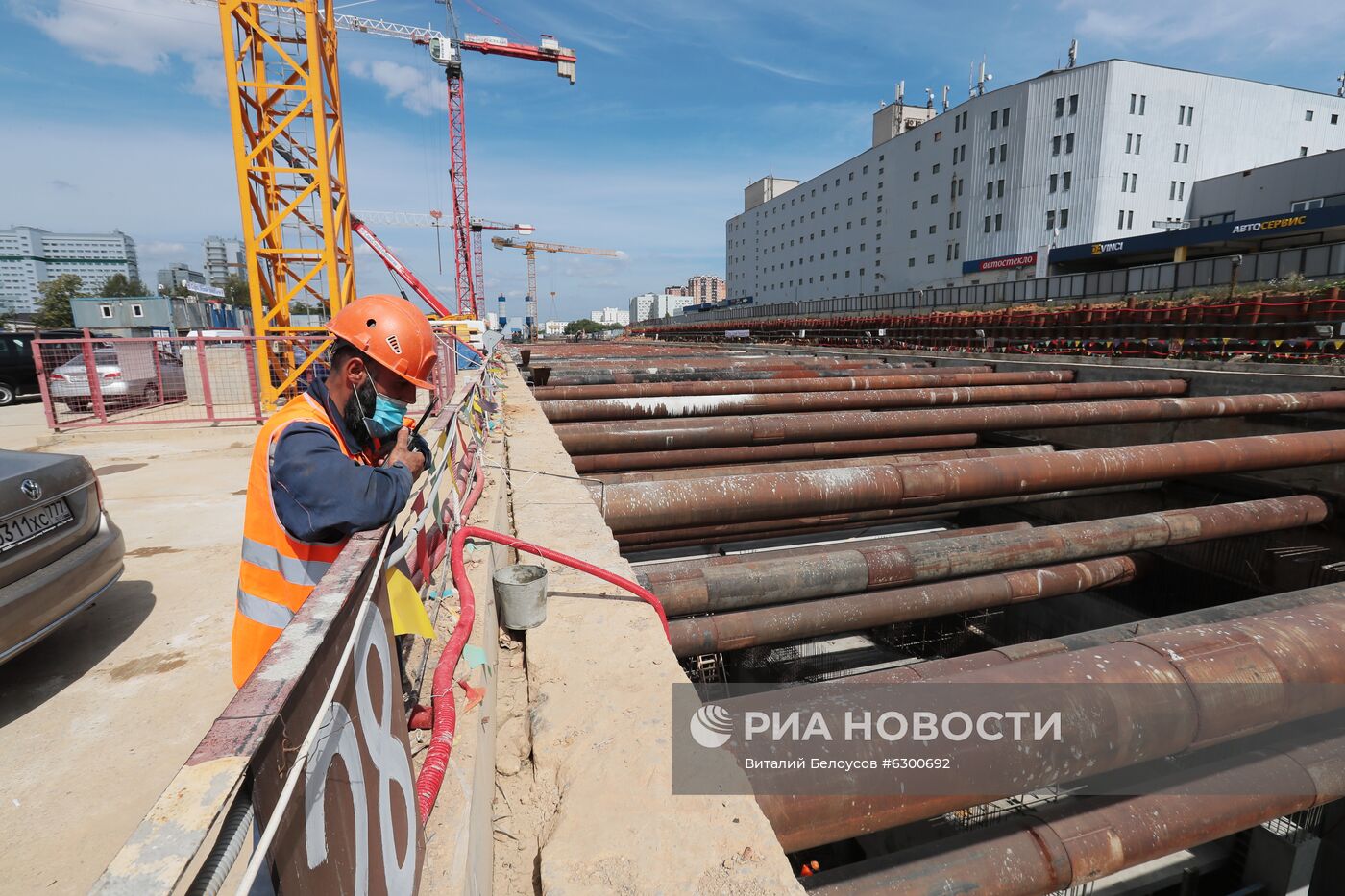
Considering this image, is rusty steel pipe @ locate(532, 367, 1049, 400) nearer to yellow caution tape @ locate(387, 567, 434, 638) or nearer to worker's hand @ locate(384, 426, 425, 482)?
worker's hand @ locate(384, 426, 425, 482)

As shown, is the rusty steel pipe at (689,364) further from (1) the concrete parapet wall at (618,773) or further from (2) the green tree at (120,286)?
(2) the green tree at (120,286)

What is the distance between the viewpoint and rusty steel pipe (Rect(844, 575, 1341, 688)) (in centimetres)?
328

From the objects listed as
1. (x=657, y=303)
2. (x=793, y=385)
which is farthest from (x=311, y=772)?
(x=657, y=303)

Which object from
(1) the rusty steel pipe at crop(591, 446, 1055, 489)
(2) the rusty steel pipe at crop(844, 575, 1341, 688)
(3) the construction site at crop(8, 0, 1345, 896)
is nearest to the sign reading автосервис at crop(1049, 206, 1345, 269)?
(3) the construction site at crop(8, 0, 1345, 896)

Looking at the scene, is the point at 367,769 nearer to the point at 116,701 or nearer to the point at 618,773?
the point at 618,773

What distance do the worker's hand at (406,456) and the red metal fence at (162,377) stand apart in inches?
362

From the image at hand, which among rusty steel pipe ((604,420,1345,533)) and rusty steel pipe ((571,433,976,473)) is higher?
rusty steel pipe ((604,420,1345,533))

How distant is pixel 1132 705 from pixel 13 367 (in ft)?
73.1

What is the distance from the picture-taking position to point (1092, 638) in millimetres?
3744

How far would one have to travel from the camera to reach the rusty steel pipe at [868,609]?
3.75 m

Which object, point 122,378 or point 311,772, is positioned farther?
point 122,378

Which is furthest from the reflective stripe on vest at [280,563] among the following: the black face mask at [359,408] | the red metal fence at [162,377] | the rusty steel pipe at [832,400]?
the red metal fence at [162,377]

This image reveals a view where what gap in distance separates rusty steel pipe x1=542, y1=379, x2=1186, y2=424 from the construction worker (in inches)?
196

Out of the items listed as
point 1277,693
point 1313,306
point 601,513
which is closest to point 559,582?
point 601,513
